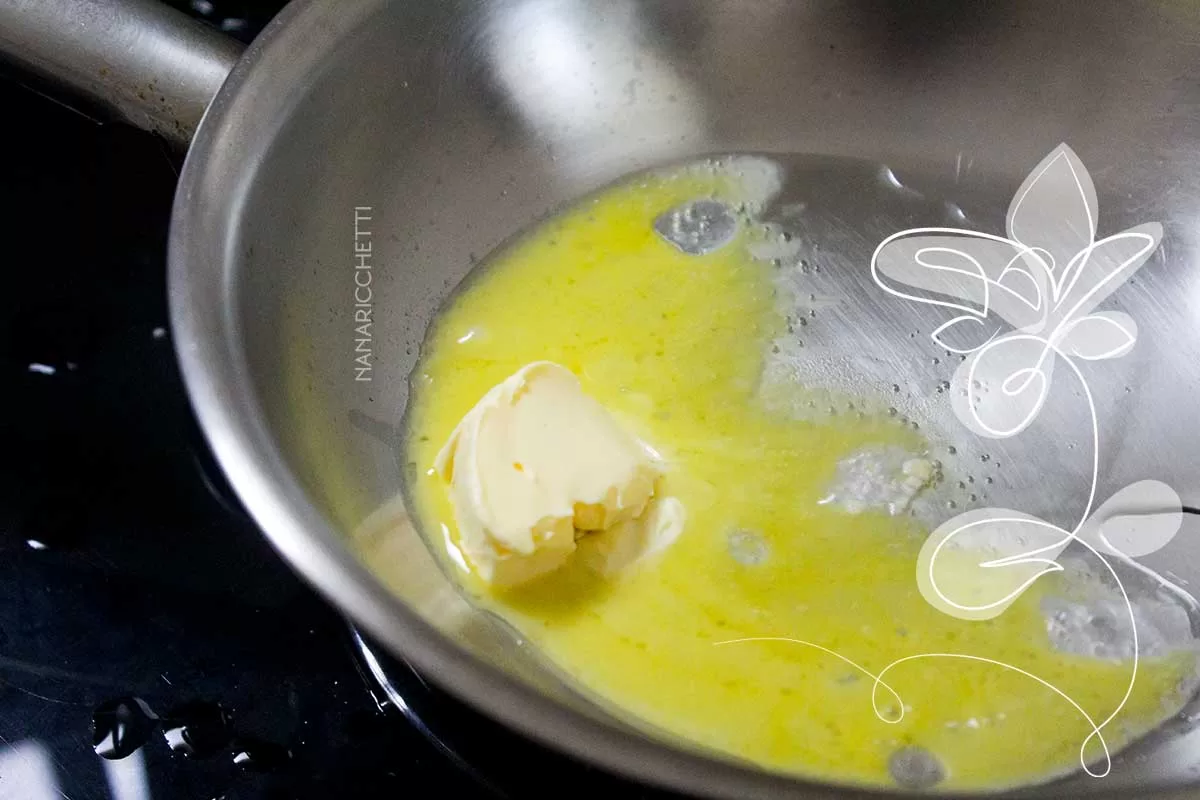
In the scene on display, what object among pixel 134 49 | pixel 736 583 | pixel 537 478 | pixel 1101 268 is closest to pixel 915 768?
pixel 736 583

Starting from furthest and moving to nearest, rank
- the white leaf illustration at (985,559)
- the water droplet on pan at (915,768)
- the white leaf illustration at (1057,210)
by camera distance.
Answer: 1. the white leaf illustration at (1057,210)
2. the white leaf illustration at (985,559)
3. the water droplet on pan at (915,768)

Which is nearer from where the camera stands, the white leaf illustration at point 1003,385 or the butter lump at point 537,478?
the butter lump at point 537,478

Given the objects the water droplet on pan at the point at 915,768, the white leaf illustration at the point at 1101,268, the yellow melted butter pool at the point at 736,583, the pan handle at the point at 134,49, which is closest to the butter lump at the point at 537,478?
the yellow melted butter pool at the point at 736,583

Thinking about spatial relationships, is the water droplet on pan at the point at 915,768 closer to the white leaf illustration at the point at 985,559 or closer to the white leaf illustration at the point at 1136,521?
the white leaf illustration at the point at 985,559

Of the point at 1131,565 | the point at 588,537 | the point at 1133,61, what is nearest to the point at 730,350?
the point at 588,537

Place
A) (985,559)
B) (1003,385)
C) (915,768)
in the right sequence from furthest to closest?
1. (1003,385)
2. (985,559)
3. (915,768)

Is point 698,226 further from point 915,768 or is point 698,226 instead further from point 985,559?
point 915,768
